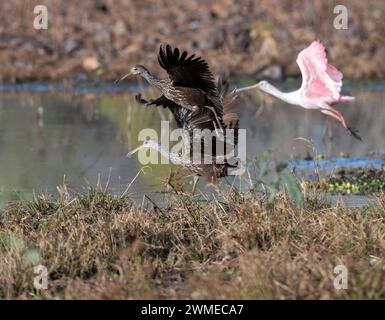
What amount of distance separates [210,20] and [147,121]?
29.9 ft

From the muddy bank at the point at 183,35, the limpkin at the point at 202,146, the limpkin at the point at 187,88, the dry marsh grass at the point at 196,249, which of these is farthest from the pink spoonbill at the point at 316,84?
the muddy bank at the point at 183,35

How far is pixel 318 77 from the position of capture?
9.88 metres

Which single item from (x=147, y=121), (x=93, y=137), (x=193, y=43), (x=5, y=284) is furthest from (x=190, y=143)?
(x=193, y=43)

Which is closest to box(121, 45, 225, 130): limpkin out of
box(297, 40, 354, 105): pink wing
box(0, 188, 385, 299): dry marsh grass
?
box(0, 188, 385, 299): dry marsh grass

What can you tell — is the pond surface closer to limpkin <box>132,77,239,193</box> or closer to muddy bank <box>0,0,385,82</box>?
limpkin <box>132,77,239,193</box>

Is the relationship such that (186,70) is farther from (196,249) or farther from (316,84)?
(196,249)

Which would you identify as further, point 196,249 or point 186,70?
point 186,70

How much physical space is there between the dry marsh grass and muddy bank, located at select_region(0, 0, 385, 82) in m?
13.1

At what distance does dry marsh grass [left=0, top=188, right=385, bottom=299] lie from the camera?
6066mm

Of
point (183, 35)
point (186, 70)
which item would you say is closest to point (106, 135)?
point (186, 70)

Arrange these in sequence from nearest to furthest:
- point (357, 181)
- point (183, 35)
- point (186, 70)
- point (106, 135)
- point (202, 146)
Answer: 1. point (186, 70)
2. point (202, 146)
3. point (357, 181)
4. point (106, 135)
5. point (183, 35)

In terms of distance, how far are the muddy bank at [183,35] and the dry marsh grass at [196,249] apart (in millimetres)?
13102

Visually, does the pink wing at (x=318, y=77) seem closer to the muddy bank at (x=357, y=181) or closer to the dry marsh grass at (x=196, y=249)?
the muddy bank at (x=357, y=181)

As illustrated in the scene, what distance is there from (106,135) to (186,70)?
6702mm
